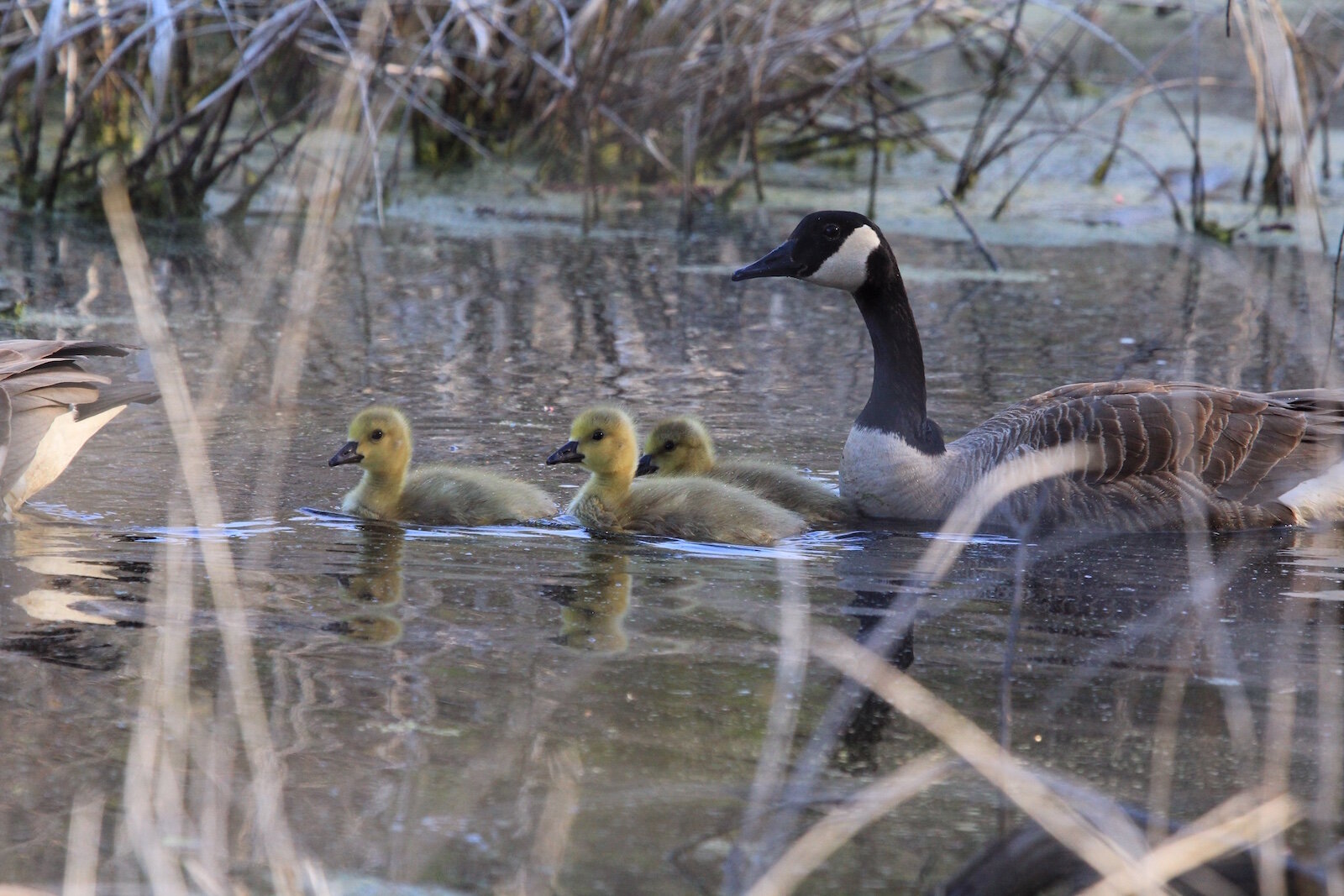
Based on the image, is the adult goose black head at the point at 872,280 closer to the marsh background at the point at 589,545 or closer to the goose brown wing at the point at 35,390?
the marsh background at the point at 589,545

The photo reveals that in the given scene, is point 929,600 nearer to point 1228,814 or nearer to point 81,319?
point 1228,814

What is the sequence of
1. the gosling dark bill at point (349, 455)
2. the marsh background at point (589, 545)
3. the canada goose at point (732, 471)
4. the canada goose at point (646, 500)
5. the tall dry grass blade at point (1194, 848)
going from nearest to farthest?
the tall dry grass blade at point (1194, 848)
the marsh background at point (589, 545)
the canada goose at point (646, 500)
the gosling dark bill at point (349, 455)
the canada goose at point (732, 471)

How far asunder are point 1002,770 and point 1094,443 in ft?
9.38

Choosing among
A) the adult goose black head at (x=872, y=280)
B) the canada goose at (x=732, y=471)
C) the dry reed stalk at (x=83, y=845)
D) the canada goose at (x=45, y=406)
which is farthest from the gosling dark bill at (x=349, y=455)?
the dry reed stalk at (x=83, y=845)

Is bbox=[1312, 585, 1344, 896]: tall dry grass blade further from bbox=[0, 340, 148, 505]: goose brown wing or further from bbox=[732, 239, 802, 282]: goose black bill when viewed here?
bbox=[0, 340, 148, 505]: goose brown wing

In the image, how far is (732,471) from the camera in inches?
218

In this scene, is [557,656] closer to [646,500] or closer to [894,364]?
[646,500]

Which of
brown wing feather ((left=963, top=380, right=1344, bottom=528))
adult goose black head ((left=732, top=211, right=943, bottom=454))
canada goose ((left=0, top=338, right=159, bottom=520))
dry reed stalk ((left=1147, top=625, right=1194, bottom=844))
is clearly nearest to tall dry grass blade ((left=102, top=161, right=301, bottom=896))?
canada goose ((left=0, top=338, right=159, bottom=520))

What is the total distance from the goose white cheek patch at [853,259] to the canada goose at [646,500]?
0.92m

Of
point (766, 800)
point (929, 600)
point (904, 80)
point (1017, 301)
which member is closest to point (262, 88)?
point (904, 80)

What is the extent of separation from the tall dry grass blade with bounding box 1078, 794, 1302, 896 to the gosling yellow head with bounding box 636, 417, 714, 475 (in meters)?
3.19

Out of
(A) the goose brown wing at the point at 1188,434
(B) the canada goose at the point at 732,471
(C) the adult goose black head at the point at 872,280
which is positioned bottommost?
(B) the canada goose at the point at 732,471

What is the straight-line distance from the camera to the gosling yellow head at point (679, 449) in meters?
5.61

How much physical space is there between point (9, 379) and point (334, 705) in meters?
2.08
